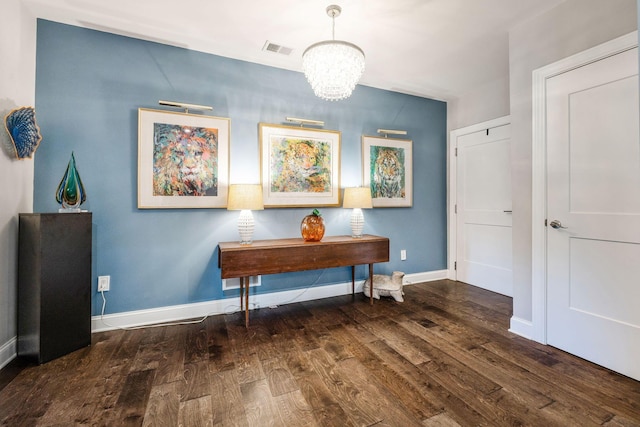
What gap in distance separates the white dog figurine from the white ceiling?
225cm

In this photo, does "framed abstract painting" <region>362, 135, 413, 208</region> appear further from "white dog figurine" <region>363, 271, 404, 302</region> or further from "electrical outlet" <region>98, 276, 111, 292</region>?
A: "electrical outlet" <region>98, 276, 111, 292</region>

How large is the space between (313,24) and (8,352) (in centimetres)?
313

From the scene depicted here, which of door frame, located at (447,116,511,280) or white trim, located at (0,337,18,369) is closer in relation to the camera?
white trim, located at (0,337,18,369)

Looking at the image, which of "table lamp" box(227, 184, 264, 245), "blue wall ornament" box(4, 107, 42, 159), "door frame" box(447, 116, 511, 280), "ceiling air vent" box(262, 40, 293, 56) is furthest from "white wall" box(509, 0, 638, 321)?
"blue wall ornament" box(4, 107, 42, 159)

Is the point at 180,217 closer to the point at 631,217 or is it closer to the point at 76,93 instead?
the point at 76,93

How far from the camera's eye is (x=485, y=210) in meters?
3.48

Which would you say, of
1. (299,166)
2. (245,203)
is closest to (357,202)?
(299,166)

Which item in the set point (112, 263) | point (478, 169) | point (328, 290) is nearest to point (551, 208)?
point (478, 169)

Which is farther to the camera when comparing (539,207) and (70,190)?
(539,207)

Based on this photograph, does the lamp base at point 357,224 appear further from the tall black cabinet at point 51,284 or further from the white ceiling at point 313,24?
the tall black cabinet at point 51,284

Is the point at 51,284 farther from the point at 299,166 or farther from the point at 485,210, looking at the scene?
the point at 485,210

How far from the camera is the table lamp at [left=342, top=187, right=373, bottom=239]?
9.99ft

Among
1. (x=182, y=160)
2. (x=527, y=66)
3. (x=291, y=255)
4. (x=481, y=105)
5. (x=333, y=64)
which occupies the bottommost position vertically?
(x=291, y=255)

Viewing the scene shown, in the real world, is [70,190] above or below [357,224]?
above
